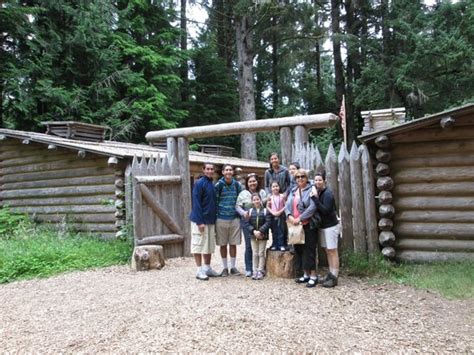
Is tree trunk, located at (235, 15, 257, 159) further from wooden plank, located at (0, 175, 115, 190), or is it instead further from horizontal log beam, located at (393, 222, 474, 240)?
horizontal log beam, located at (393, 222, 474, 240)

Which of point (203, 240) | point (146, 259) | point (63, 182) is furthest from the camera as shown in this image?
point (63, 182)

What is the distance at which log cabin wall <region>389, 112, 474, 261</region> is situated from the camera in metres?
7.24

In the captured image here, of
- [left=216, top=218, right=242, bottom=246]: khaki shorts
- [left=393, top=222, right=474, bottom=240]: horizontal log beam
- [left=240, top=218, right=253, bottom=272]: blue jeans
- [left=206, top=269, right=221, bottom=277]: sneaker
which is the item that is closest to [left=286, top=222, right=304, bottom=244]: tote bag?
[left=240, top=218, right=253, bottom=272]: blue jeans

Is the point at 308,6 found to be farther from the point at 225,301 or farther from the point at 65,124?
the point at 225,301

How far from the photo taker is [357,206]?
7645 millimetres

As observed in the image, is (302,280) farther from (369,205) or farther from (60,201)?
(60,201)

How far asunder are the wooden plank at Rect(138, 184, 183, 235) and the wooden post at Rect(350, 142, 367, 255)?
163 inches

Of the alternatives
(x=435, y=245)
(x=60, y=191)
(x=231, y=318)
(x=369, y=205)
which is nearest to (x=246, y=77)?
(x=60, y=191)

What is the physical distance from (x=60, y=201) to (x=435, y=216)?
10.3 meters

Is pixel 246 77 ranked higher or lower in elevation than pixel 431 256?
higher

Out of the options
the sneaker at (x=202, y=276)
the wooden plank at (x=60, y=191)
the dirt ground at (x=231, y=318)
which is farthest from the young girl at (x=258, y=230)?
the wooden plank at (x=60, y=191)

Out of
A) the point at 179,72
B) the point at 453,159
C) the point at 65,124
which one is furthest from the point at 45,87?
the point at 453,159

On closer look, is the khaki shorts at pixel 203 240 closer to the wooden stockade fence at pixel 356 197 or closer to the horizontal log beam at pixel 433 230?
the wooden stockade fence at pixel 356 197

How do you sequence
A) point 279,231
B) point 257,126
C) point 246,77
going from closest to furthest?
1. point 279,231
2. point 257,126
3. point 246,77
